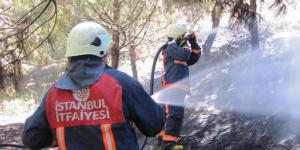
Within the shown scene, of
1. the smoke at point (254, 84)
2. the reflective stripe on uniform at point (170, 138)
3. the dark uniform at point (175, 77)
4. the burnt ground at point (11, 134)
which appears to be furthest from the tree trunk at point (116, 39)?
the reflective stripe on uniform at point (170, 138)

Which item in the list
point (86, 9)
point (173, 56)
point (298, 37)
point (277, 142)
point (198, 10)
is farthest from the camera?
point (298, 37)

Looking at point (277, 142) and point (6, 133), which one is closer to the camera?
point (277, 142)

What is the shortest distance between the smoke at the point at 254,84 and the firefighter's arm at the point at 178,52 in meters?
0.34

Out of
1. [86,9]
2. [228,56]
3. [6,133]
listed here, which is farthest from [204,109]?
[228,56]

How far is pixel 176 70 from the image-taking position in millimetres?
5418

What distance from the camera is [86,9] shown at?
323 inches

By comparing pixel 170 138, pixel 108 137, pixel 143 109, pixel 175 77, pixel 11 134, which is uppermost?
pixel 143 109

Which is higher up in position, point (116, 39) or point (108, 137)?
point (116, 39)

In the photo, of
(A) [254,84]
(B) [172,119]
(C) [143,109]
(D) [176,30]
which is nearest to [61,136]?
(C) [143,109]

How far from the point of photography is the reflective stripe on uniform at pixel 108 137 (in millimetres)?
2152

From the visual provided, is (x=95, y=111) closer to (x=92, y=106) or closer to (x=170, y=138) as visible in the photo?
(x=92, y=106)

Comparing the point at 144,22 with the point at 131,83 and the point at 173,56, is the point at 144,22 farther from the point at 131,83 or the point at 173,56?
the point at 131,83

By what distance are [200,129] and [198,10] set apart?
145 inches

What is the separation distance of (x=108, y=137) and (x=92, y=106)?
18 cm
